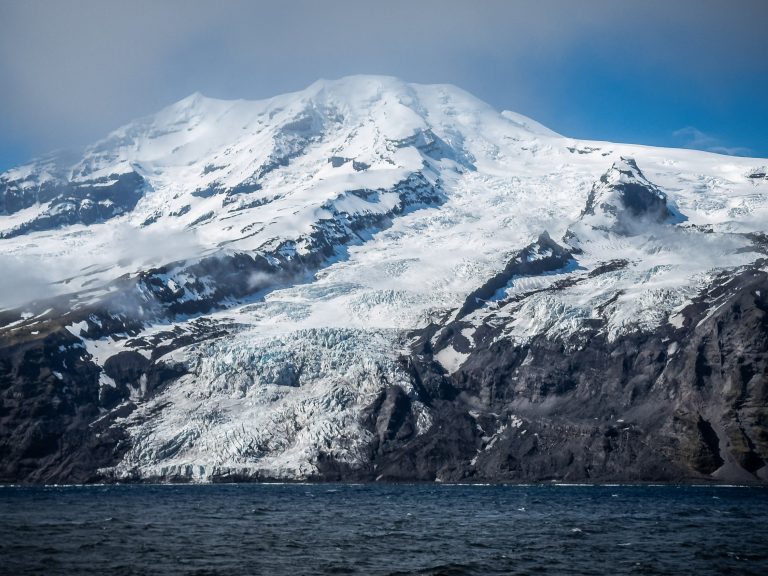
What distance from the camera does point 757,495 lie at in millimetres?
165125

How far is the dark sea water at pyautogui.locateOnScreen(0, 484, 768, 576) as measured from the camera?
3159 inches

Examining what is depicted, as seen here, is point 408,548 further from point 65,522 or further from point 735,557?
point 65,522

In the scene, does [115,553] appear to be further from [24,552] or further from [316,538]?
[316,538]

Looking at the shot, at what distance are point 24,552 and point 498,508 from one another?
7420 cm

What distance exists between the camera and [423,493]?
180 meters

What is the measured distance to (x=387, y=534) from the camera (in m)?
104

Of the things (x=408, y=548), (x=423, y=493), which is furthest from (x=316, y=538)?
(x=423, y=493)

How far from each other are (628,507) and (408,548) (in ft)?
195

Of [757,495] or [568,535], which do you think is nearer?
[568,535]

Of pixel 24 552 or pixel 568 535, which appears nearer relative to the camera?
pixel 24 552

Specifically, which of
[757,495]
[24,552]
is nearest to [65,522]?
[24,552]

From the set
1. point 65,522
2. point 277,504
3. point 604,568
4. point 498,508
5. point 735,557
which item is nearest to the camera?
point 604,568

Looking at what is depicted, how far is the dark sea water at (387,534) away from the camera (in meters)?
80.2

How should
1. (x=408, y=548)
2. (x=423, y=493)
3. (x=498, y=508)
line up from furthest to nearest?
(x=423, y=493) → (x=498, y=508) → (x=408, y=548)
